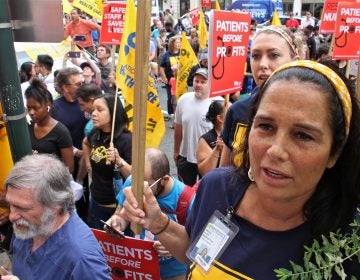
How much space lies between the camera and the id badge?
1387mm

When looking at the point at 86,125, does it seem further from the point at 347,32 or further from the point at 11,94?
the point at 347,32

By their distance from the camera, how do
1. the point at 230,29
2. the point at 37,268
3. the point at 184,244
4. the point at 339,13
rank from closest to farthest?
the point at 184,244 < the point at 37,268 < the point at 230,29 < the point at 339,13

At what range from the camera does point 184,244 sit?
5.34ft

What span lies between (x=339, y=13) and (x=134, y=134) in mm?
4735

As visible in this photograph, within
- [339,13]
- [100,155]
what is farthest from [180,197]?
[339,13]

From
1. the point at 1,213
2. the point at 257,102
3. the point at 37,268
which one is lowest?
the point at 1,213

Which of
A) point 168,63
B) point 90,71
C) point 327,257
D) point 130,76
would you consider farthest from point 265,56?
point 168,63

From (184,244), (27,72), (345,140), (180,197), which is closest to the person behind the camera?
(345,140)

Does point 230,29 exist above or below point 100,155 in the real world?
above

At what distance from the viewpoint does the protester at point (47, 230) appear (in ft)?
6.36

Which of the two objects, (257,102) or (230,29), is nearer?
(257,102)

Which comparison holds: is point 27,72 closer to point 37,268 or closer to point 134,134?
point 37,268

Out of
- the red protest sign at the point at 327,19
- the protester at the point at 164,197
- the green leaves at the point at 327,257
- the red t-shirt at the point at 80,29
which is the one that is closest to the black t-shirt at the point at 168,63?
the red t-shirt at the point at 80,29

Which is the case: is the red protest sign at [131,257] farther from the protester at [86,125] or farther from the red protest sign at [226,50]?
the protester at [86,125]
